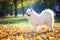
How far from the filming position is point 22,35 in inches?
93.7

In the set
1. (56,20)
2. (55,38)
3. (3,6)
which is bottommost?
(55,38)

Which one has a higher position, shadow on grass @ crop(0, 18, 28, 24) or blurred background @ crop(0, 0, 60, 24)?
blurred background @ crop(0, 0, 60, 24)

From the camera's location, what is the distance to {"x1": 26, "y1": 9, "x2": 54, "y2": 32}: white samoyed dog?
2367 mm

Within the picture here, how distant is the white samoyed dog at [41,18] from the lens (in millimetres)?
2367

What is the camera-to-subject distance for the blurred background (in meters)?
2.41

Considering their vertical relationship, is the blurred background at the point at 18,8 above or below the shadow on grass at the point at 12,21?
above

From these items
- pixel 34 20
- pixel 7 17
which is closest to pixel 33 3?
pixel 34 20

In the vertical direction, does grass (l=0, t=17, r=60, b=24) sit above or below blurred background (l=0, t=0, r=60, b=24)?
below

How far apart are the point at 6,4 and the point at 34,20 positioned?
40 cm

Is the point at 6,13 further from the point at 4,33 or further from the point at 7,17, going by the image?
the point at 4,33

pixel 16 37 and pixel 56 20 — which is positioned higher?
pixel 56 20

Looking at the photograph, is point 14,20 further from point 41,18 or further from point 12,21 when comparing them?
point 41,18

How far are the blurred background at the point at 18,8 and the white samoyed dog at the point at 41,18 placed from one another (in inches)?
2.2

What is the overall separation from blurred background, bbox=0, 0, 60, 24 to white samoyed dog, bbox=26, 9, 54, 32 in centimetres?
6
